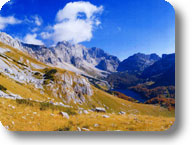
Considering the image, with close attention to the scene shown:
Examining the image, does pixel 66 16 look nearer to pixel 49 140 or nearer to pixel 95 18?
pixel 95 18

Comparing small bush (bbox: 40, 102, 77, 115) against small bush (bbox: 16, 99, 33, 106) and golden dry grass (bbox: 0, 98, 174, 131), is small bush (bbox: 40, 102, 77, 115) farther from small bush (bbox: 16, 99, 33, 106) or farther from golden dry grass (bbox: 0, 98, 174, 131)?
small bush (bbox: 16, 99, 33, 106)

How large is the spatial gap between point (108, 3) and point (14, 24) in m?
7.08

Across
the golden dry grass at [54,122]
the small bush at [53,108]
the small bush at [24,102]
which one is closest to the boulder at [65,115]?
the golden dry grass at [54,122]

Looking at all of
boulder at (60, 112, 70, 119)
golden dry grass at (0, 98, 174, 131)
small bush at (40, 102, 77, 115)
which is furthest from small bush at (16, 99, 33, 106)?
boulder at (60, 112, 70, 119)

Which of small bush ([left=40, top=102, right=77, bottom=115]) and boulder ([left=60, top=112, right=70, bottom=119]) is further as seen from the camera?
small bush ([left=40, top=102, right=77, bottom=115])

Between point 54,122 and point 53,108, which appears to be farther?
point 53,108

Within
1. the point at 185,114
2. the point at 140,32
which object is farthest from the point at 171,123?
the point at 140,32

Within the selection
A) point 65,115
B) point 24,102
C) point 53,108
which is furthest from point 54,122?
point 24,102

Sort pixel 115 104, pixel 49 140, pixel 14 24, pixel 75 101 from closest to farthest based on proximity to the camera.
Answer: pixel 49 140 → pixel 14 24 → pixel 75 101 → pixel 115 104

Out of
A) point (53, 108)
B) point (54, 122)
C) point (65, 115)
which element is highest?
point (53, 108)

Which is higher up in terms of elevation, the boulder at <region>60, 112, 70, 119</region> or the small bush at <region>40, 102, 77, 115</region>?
the small bush at <region>40, 102, 77, 115</region>

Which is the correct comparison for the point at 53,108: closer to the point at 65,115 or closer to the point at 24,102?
the point at 65,115

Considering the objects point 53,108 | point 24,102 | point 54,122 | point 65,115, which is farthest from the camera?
point 53,108

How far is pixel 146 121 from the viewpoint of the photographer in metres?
8.81
